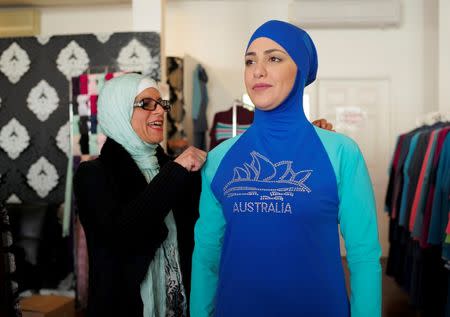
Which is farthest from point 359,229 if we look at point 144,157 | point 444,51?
point 444,51

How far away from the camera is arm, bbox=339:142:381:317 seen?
118 cm

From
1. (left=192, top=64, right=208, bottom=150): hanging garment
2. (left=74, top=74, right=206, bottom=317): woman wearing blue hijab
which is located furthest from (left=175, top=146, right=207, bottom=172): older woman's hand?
(left=192, top=64, right=208, bottom=150): hanging garment

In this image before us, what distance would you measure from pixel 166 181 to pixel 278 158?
0.34m

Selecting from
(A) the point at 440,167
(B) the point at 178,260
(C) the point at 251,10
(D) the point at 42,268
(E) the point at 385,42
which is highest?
(C) the point at 251,10

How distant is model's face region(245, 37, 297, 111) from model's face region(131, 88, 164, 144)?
456 mm

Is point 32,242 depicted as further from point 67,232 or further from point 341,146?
point 341,146

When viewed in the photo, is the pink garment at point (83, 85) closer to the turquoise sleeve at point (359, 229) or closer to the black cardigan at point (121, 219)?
the black cardigan at point (121, 219)

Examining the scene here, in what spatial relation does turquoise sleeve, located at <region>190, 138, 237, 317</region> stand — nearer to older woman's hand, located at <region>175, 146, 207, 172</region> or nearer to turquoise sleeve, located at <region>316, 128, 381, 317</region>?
older woman's hand, located at <region>175, 146, 207, 172</region>

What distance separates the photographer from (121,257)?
4.92 ft

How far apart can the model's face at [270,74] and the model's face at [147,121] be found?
1.50 ft

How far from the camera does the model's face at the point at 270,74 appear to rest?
1222 mm

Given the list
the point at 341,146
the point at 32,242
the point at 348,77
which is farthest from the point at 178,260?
the point at 348,77

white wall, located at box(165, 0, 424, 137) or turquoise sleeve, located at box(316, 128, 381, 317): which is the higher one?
white wall, located at box(165, 0, 424, 137)

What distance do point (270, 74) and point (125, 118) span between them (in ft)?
1.83
